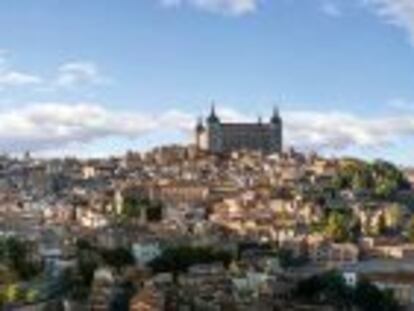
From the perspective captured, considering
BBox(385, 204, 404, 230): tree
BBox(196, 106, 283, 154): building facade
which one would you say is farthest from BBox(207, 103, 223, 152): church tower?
BBox(385, 204, 404, 230): tree

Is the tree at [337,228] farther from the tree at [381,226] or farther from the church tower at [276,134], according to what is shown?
the church tower at [276,134]

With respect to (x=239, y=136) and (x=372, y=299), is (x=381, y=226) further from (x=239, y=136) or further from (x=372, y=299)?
(x=239, y=136)

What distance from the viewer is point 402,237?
56031 mm

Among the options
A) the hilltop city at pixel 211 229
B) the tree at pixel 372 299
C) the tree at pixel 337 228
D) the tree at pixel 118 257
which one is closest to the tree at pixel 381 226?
the hilltop city at pixel 211 229

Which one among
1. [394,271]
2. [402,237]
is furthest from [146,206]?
[394,271]

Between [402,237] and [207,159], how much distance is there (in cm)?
3049

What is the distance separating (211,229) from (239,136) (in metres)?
41.3

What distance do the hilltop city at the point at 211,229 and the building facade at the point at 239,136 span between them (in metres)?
0.09

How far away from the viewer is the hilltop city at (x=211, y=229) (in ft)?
117

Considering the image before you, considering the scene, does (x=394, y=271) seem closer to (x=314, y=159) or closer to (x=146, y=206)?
(x=146, y=206)

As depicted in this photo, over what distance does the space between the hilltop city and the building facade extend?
0.09 m

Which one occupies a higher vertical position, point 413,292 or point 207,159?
point 207,159

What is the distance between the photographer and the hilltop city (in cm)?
3553

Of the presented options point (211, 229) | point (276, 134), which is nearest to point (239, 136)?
point (276, 134)
